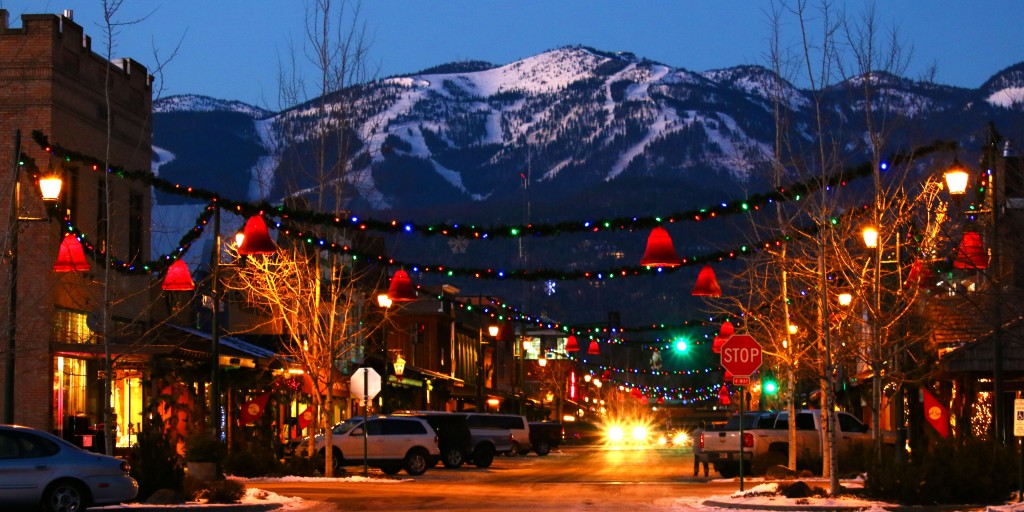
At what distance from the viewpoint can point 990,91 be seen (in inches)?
1858

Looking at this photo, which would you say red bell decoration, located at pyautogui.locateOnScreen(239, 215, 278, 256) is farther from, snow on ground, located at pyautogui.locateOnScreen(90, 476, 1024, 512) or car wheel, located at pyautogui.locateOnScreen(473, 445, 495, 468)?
car wheel, located at pyautogui.locateOnScreen(473, 445, 495, 468)

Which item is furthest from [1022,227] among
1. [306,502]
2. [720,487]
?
[306,502]

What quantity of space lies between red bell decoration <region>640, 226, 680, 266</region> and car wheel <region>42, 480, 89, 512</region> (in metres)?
9.52

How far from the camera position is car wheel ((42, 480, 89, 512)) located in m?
20.6

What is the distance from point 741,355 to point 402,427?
14.3 metres

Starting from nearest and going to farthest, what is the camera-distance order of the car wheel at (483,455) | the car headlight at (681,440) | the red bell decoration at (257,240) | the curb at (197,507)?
the curb at (197,507)
the red bell decoration at (257,240)
the car wheel at (483,455)
the car headlight at (681,440)

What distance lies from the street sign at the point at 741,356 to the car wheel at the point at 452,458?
18.2 metres

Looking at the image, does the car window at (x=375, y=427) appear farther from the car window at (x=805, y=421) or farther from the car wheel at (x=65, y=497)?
the car wheel at (x=65, y=497)

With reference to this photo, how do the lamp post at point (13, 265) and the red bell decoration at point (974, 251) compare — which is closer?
the lamp post at point (13, 265)

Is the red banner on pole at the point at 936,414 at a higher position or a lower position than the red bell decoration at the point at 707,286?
lower

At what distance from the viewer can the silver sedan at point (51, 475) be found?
66.9 ft

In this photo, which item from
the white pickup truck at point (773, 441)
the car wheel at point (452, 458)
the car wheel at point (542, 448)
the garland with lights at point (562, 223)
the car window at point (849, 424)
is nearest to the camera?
the garland with lights at point (562, 223)

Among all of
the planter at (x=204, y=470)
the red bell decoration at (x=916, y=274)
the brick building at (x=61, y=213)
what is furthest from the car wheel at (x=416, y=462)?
the red bell decoration at (x=916, y=274)

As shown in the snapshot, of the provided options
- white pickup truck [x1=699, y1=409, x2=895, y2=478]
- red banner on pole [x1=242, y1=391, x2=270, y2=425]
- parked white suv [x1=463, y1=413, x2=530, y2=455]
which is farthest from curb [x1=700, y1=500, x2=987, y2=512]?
parked white suv [x1=463, y1=413, x2=530, y2=455]
